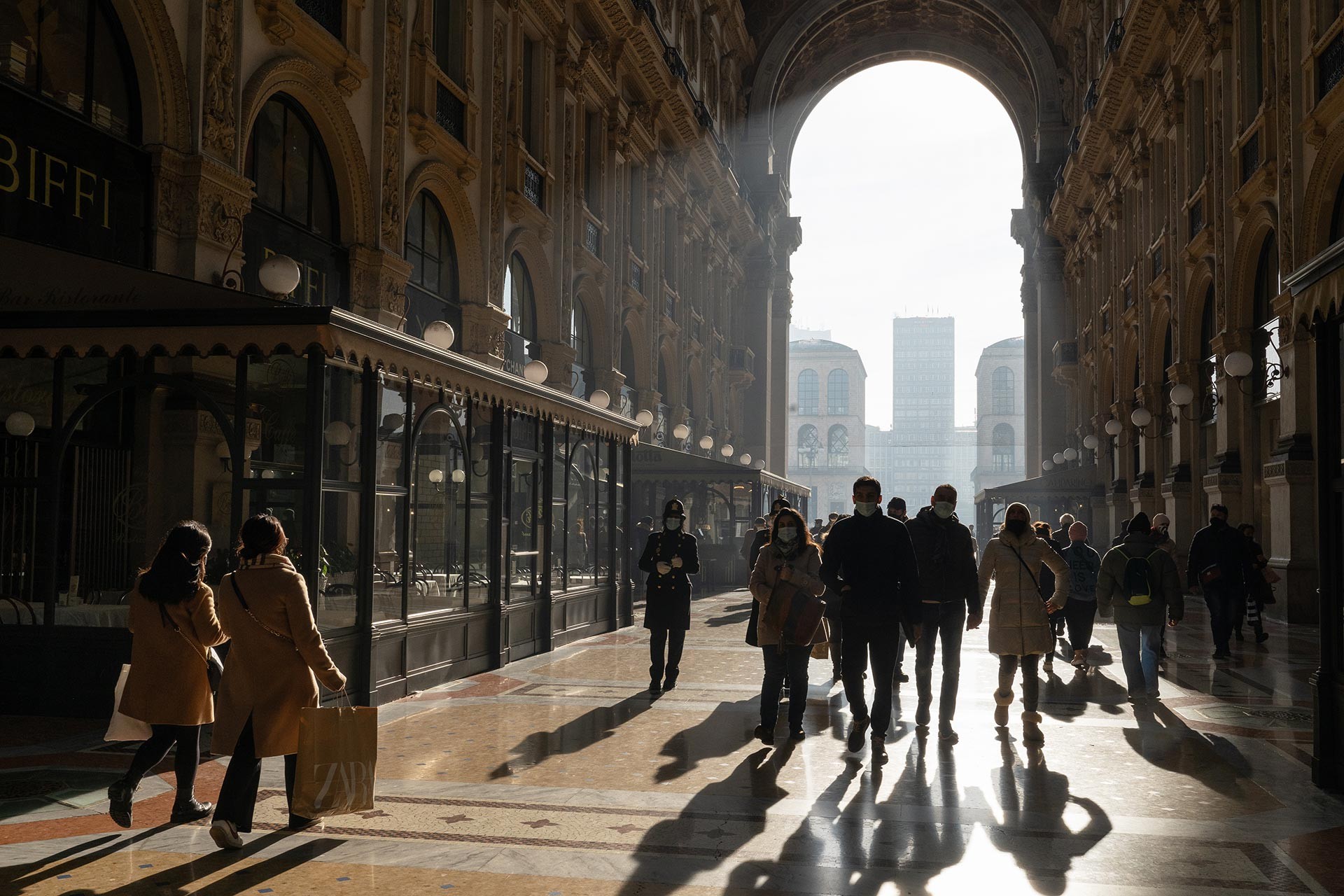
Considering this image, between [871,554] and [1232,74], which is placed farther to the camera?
[1232,74]

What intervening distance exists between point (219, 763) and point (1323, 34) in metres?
16.5

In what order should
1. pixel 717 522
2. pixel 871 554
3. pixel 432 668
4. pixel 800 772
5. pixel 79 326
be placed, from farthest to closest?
pixel 717 522 → pixel 432 668 → pixel 79 326 → pixel 871 554 → pixel 800 772

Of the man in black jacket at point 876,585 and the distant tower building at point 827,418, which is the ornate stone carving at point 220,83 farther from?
the distant tower building at point 827,418

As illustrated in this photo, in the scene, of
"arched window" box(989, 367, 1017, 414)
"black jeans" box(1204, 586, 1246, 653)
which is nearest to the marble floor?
"black jeans" box(1204, 586, 1246, 653)

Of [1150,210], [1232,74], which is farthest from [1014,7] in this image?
[1232,74]

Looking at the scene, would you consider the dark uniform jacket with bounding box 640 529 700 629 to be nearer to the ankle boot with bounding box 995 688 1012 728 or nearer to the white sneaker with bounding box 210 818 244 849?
the ankle boot with bounding box 995 688 1012 728

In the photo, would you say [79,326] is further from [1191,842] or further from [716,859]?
[1191,842]

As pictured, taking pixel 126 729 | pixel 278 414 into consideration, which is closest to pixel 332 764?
pixel 126 729

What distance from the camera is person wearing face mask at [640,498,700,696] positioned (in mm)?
11008

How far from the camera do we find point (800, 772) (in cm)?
748

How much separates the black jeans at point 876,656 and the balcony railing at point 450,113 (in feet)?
37.3

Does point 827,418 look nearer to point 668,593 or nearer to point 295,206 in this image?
point 295,206

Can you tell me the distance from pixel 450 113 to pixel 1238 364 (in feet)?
39.3

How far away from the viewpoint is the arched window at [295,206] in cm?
1297
